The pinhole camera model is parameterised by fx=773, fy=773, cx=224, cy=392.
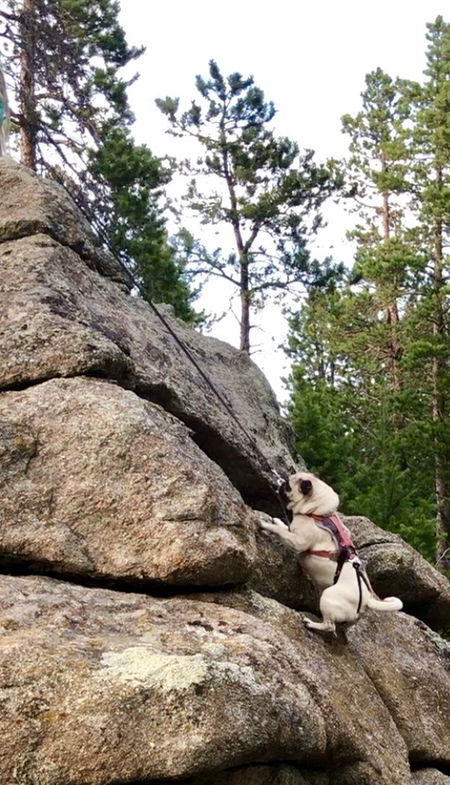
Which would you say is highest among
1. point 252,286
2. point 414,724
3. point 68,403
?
point 252,286

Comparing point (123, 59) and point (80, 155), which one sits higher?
point (123, 59)

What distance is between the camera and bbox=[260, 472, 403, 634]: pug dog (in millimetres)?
6941

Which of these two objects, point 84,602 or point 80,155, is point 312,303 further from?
point 84,602

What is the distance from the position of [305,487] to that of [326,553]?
2.17ft

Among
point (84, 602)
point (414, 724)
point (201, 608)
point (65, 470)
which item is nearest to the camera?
point (84, 602)

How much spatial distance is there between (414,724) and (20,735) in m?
4.67

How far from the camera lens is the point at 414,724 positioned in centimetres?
738

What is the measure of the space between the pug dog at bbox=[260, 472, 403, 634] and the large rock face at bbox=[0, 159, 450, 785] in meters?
0.29

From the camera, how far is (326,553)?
23.5 ft

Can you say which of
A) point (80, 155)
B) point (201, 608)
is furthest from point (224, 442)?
point (80, 155)

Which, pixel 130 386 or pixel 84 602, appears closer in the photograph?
pixel 84 602

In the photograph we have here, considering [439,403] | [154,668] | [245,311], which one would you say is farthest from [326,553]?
[245,311]

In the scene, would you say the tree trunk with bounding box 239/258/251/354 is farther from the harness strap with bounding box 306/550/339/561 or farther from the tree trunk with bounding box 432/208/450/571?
the harness strap with bounding box 306/550/339/561

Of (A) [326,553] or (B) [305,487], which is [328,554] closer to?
(A) [326,553]
